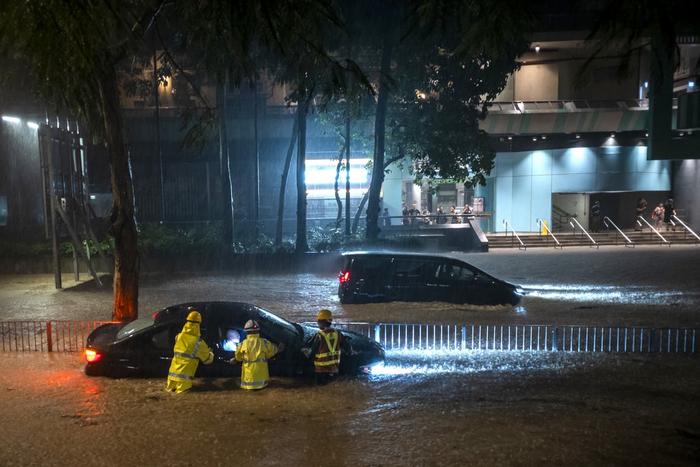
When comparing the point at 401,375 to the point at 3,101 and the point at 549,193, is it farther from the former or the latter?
the point at 549,193

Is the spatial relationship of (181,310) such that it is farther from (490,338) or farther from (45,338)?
(490,338)

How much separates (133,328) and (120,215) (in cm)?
247

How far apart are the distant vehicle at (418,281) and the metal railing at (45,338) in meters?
6.09

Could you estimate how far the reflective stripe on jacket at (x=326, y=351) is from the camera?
835 centimetres

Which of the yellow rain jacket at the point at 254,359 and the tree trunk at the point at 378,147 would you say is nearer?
the yellow rain jacket at the point at 254,359

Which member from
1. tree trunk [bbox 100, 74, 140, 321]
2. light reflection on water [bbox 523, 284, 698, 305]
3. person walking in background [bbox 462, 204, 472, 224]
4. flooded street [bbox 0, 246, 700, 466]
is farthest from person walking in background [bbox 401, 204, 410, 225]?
tree trunk [bbox 100, 74, 140, 321]

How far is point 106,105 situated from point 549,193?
95.2 ft

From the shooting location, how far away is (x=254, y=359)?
789 cm

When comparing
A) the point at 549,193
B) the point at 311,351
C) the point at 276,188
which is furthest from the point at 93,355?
the point at 549,193

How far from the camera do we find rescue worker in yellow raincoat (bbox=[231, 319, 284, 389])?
789cm

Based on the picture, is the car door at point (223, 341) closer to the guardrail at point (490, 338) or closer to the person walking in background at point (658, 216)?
the guardrail at point (490, 338)

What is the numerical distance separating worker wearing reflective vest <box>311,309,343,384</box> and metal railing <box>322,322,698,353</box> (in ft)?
8.46

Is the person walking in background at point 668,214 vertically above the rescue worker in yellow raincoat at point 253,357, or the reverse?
the person walking in background at point 668,214

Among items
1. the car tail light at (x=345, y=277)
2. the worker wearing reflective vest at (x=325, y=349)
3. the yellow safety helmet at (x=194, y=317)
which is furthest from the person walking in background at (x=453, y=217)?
the yellow safety helmet at (x=194, y=317)
